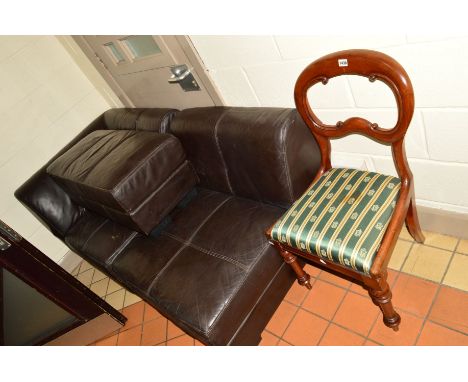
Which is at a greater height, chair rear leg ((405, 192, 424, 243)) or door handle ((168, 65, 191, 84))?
door handle ((168, 65, 191, 84))

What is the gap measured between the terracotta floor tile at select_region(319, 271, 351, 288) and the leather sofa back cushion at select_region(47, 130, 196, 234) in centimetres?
101

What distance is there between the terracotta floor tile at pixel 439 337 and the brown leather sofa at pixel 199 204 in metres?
0.69

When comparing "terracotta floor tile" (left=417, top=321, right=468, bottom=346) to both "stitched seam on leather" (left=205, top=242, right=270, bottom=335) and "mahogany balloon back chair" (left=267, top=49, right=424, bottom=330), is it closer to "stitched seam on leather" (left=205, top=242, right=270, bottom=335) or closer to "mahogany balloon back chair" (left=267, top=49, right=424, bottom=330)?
"mahogany balloon back chair" (left=267, top=49, right=424, bottom=330)

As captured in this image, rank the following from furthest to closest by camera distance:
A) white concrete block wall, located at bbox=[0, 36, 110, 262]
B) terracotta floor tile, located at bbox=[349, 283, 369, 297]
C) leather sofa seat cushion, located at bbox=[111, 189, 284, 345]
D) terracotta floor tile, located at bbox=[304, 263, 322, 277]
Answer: white concrete block wall, located at bbox=[0, 36, 110, 262] < terracotta floor tile, located at bbox=[304, 263, 322, 277] < terracotta floor tile, located at bbox=[349, 283, 369, 297] < leather sofa seat cushion, located at bbox=[111, 189, 284, 345]

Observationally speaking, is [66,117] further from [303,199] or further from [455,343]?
[455,343]

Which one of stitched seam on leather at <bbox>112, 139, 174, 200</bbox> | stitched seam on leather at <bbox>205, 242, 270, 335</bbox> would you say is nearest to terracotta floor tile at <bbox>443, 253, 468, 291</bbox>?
stitched seam on leather at <bbox>205, 242, 270, 335</bbox>

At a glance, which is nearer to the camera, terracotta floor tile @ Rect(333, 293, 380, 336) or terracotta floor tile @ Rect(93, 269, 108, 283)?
terracotta floor tile @ Rect(333, 293, 380, 336)

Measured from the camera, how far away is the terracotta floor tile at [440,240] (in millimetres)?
1676

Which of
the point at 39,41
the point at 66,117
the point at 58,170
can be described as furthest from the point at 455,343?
the point at 39,41

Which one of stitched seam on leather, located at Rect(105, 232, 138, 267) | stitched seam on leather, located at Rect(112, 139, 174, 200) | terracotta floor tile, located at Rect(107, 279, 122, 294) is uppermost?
stitched seam on leather, located at Rect(112, 139, 174, 200)

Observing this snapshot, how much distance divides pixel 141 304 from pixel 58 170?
1167mm

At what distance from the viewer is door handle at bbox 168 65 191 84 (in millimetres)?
2006

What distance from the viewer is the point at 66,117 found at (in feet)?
9.57

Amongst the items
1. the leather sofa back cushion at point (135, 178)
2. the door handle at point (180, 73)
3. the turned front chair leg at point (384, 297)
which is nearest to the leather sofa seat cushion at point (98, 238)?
the leather sofa back cushion at point (135, 178)
